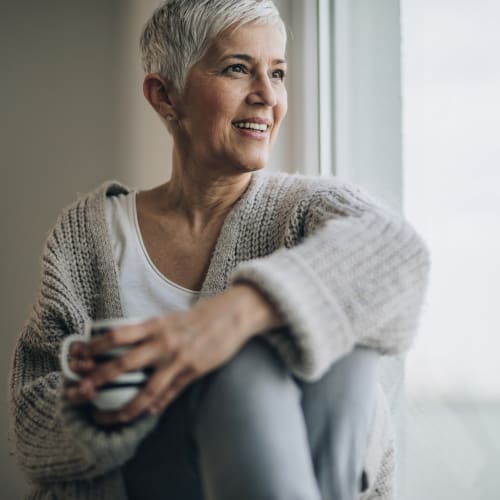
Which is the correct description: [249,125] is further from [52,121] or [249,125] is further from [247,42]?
[52,121]

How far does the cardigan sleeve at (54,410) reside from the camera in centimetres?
78

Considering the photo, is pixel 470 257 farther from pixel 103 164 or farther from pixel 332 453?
pixel 103 164

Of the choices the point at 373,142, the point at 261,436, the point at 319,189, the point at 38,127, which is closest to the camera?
the point at 261,436

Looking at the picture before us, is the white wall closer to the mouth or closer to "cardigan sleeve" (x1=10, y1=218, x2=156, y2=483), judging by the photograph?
"cardigan sleeve" (x1=10, y1=218, x2=156, y2=483)

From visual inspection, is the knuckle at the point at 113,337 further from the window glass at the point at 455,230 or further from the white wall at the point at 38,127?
the white wall at the point at 38,127

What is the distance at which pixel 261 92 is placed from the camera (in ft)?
4.00

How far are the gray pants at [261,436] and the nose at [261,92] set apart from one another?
0.55m

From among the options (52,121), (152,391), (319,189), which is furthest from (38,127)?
(152,391)

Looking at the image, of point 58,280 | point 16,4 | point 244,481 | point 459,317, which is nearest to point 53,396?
point 58,280

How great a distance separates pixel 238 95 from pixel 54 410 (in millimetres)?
646

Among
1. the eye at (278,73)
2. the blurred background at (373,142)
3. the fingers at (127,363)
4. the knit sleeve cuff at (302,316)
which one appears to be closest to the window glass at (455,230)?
the blurred background at (373,142)

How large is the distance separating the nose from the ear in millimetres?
186

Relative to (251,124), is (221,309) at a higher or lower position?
lower

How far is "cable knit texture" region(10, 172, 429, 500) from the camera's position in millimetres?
781
